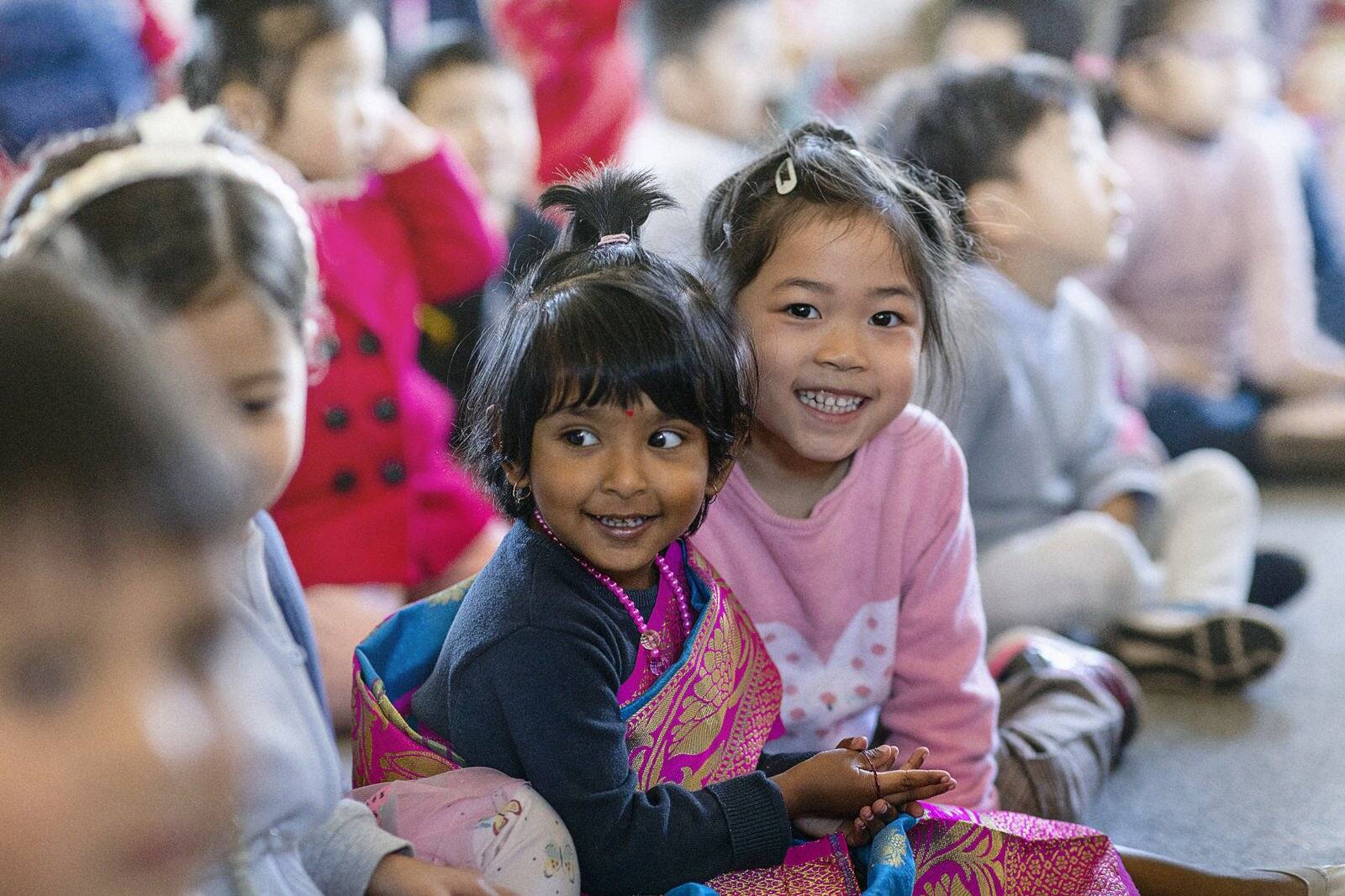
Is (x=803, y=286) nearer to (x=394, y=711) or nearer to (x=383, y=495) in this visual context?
(x=394, y=711)

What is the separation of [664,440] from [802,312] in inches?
8.9

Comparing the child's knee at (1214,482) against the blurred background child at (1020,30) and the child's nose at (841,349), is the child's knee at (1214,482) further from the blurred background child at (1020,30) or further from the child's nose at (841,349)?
the blurred background child at (1020,30)

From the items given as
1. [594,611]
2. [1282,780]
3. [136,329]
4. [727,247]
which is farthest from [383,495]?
[136,329]

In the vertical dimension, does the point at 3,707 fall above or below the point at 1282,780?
above

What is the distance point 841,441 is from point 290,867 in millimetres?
522

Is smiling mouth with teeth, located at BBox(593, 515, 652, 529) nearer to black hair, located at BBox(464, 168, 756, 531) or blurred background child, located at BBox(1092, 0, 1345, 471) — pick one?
black hair, located at BBox(464, 168, 756, 531)

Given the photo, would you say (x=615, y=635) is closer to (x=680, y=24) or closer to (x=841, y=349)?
(x=841, y=349)

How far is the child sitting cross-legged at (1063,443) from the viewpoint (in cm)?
159

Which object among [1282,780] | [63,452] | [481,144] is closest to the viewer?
[63,452]

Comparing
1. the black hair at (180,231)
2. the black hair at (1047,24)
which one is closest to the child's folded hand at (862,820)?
the black hair at (180,231)

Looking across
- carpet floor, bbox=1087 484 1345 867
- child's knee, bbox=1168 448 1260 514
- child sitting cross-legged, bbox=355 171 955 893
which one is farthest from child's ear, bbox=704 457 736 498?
child's knee, bbox=1168 448 1260 514

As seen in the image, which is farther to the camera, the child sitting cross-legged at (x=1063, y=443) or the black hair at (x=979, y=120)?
the black hair at (x=979, y=120)

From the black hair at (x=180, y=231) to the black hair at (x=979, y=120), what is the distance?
849 mm

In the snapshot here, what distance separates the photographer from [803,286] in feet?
3.56
